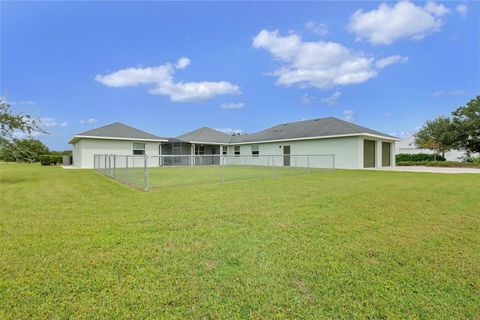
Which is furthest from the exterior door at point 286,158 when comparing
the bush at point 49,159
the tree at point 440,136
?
the bush at point 49,159

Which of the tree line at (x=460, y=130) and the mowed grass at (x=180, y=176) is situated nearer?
the mowed grass at (x=180, y=176)

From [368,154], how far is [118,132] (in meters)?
22.0

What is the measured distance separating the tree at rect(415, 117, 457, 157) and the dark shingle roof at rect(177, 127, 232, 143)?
24829 mm

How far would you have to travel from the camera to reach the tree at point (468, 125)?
85.2 feet

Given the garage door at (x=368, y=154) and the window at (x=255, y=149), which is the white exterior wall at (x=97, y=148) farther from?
the garage door at (x=368, y=154)

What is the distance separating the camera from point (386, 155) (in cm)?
2230

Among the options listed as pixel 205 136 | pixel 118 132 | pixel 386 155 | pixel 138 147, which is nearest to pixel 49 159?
pixel 118 132

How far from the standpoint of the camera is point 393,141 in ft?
74.6

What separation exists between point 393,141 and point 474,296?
24.1m

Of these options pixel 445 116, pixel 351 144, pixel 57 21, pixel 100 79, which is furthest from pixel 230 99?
pixel 445 116

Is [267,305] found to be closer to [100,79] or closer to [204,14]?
[204,14]

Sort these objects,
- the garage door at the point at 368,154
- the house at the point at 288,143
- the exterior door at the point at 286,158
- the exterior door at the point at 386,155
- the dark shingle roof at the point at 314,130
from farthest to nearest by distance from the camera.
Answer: the exterior door at the point at 286,158 < the exterior door at the point at 386,155 < the dark shingle roof at the point at 314,130 < the garage door at the point at 368,154 < the house at the point at 288,143

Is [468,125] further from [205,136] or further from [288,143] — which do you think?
[205,136]

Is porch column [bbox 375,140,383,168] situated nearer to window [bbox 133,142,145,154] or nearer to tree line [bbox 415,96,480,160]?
tree line [bbox 415,96,480,160]
